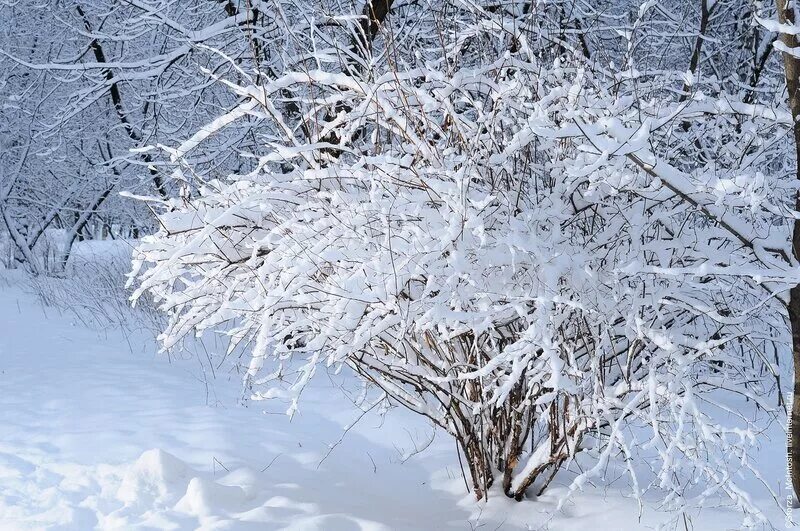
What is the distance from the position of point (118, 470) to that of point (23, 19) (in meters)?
12.0

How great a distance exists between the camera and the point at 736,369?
2.99 metres

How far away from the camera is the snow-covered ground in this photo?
299 centimetres

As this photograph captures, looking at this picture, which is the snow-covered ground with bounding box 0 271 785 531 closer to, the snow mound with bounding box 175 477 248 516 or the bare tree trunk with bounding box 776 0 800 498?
the snow mound with bounding box 175 477 248 516

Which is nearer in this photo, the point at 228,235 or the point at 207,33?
the point at 228,235

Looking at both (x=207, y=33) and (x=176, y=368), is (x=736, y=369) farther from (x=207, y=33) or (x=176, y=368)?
(x=207, y=33)

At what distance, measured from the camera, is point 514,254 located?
89.0 inches

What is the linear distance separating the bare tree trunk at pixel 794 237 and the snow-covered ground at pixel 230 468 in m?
0.25

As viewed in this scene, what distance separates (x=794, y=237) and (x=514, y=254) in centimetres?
110

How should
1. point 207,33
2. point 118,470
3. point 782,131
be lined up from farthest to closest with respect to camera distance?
point 207,33 → point 118,470 → point 782,131

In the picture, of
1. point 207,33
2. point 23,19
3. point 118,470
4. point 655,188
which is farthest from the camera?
point 23,19

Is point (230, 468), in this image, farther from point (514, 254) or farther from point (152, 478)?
point (514, 254)

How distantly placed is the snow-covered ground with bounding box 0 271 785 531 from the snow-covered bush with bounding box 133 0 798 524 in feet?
1.01

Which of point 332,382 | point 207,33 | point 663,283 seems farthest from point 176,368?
point 663,283

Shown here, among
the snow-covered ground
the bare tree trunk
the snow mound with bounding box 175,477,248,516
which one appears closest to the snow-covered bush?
the bare tree trunk
